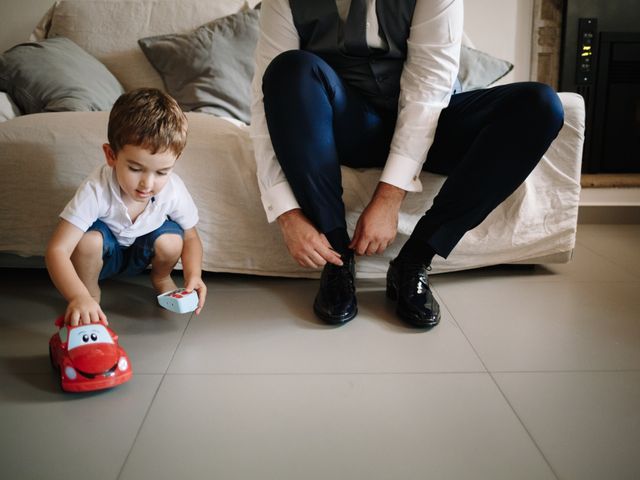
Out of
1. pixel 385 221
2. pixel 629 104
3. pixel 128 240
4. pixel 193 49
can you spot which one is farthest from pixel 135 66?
pixel 629 104

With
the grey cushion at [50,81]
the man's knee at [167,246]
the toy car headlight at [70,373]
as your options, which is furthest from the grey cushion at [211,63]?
the toy car headlight at [70,373]

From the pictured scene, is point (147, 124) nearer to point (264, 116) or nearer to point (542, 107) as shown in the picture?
point (264, 116)

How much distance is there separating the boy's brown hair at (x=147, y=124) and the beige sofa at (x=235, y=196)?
0.20m

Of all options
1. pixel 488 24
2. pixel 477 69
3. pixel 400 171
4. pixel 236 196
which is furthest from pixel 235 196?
pixel 488 24

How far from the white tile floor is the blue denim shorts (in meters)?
0.08

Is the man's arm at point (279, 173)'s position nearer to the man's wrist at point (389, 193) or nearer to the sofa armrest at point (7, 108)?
the man's wrist at point (389, 193)

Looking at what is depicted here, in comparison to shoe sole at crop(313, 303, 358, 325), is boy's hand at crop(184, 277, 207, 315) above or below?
above

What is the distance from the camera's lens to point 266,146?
1.15m

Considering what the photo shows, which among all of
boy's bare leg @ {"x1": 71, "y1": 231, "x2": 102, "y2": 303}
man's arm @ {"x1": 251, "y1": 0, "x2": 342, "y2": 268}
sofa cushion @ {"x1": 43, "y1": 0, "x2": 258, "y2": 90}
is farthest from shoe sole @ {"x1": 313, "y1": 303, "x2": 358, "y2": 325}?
sofa cushion @ {"x1": 43, "y1": 0, "x2": 258, "y2": 90}

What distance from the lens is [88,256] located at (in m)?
1.09

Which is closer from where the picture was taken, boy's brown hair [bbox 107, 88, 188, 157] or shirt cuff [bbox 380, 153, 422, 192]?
boy's brown hair [bbox 107, 88, 188, 157]

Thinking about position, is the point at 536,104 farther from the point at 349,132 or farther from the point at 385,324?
the point at 385,324

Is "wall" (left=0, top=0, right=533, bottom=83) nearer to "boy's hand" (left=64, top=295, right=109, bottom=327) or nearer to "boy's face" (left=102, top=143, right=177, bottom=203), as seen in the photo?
"boy's face" (left=102, top=143, right=177, bottom=203)

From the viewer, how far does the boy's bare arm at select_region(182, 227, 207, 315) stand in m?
A: 1.07
